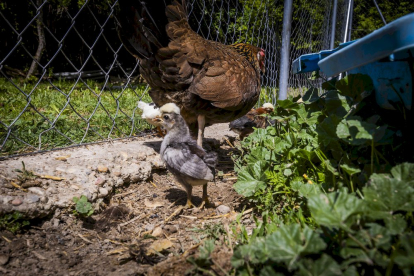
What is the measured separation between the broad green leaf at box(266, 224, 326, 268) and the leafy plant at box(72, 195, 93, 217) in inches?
47.6

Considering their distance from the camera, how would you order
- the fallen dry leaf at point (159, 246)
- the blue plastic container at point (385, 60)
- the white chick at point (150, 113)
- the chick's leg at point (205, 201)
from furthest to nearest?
the white chick at point (150, 113) < the chick's leg at point (205, 201) < the fallen dry leaf at point (159, 246) < the blue plastic container at point (385, 60)

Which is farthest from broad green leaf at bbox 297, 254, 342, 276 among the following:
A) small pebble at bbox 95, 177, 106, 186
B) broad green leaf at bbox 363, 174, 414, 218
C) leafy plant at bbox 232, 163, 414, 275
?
small pebble at bbox 95, 177, 106, 186

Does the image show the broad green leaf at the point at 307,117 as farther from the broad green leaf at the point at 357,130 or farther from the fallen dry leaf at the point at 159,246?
the fallen dry leaf at the point at 159,246

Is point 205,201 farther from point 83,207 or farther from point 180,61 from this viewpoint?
point 180,61

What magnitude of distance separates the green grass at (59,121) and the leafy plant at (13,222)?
2.32 feet

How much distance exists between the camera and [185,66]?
300 cm

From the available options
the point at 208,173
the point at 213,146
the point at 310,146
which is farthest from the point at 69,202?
the point at 213,146

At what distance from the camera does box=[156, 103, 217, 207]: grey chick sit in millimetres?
2211

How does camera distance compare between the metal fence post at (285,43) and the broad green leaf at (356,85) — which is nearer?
the broad green leaf at (356,85)

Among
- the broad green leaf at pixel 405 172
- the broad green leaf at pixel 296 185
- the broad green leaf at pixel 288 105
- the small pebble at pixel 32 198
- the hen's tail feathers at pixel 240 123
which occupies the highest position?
the broad green leaf at pixel 288 105

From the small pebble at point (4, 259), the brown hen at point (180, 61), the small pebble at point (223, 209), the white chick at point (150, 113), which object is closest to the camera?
the small pebble at point (4, 259)

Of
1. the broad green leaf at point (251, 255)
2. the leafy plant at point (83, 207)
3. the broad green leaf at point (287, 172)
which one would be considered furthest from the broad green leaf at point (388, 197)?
the leafy plant at point (83, 207)

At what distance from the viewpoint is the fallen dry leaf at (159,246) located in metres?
1.63

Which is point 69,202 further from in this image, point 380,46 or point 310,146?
point 380,46
